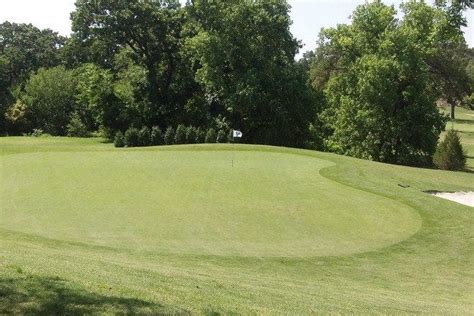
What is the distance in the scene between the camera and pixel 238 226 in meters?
12.3

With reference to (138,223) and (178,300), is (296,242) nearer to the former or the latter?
(138,223)

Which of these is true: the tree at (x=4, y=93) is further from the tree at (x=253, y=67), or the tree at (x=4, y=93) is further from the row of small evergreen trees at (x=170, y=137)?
the tree at (x=253, y=67)

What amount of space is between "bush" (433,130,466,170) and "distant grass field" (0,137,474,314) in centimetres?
1613

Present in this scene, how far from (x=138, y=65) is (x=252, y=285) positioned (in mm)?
43539

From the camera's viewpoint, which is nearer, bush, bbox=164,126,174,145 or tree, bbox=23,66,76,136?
bush, bbox=164,126,174,145

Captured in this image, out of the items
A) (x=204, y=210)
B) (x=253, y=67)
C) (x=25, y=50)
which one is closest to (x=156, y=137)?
(x=253, y=67)

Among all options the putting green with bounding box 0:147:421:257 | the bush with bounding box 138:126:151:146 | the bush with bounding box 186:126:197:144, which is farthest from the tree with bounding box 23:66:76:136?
the putting green with bounding box 0:147:421:257

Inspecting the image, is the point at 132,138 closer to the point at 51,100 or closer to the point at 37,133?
the point at 37,133

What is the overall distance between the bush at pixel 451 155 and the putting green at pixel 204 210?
1847cm

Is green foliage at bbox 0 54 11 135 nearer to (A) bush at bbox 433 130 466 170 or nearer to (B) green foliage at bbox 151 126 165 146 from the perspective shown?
(B) green foliage at bbox 151 126 165 146

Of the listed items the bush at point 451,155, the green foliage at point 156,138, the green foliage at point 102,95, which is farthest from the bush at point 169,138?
the bush at point 451,155

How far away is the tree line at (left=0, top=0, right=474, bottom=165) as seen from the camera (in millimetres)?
37562

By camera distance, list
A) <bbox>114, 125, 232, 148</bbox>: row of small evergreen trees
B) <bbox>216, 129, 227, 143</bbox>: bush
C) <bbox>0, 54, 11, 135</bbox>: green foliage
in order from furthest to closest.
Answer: <bbox>0, 54, 11, 135</bbox>: green foliage → <bbox>114, 125, 232, 148</bbox>: row of small evergreen trees → <bbox>216, 129, 227, 143</bbox>: bush

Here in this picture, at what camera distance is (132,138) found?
1586 inches
